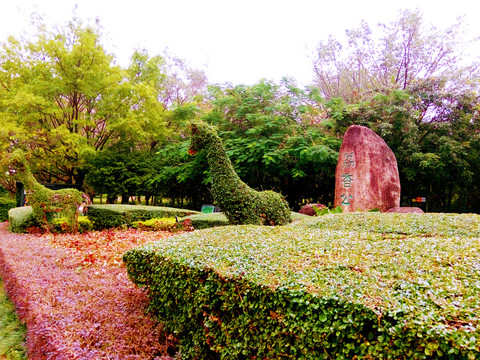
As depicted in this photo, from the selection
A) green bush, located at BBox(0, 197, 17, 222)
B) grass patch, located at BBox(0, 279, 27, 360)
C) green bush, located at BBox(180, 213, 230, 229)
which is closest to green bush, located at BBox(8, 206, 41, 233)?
green bush, located at BBox(180, 213, 230, 229)

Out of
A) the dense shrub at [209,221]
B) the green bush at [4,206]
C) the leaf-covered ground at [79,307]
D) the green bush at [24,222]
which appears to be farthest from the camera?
the green bush at [4,206]

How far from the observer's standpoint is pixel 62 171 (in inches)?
539

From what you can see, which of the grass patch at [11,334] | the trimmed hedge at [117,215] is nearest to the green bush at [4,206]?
the trimmed hedge at [117,215]

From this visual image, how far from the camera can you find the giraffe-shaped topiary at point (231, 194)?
15.2 feet

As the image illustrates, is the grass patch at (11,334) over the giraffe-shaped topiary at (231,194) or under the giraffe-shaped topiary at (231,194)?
under

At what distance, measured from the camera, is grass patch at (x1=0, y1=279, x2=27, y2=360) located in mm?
2680

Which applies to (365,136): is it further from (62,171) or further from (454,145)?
(62,171)

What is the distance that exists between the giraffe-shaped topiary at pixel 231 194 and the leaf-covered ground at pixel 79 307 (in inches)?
66.5

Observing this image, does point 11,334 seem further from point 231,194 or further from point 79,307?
point 231,194

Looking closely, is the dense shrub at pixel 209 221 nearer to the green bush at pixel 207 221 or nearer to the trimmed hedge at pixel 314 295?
the green bush at pixel 207 221

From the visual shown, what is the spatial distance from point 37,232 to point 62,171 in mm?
7531

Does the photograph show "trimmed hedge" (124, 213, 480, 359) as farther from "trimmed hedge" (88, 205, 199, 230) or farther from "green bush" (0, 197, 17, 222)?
"green bush" (0, 197, 17, 222)

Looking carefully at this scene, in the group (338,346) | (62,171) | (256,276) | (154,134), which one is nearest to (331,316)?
(338,346)

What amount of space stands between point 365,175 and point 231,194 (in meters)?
4.50
